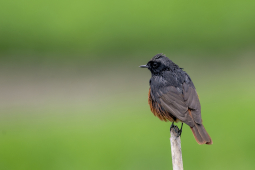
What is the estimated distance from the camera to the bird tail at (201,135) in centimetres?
640

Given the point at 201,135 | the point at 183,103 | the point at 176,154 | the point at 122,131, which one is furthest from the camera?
the point at 122,131

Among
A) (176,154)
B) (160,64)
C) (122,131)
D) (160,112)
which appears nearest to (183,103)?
(160,112)

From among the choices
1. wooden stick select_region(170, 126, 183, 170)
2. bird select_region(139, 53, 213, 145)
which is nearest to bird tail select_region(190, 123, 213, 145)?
bird select_region(139, 53, 213, 145)

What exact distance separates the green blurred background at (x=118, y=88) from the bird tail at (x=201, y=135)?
3.08 m

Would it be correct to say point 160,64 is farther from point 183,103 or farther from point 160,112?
point 183,103

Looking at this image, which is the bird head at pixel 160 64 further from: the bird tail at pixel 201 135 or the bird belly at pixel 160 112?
the bird tail at pixel 201 135

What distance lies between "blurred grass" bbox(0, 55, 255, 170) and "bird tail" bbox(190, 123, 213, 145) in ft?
9.61

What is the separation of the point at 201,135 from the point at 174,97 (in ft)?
3.13

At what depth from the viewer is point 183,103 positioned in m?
7.05

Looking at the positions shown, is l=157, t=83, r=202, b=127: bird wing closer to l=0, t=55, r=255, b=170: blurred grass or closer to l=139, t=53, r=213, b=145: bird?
l=139, t=53, r=213, b=145: bird

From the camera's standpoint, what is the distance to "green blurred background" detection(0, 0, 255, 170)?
32.1ft

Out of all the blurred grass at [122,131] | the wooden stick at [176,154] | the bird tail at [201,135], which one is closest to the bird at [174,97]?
the bird tail at [201,135]

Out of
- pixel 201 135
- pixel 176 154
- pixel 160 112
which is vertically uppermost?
pixel 160 112

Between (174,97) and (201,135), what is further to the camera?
(174,97)
